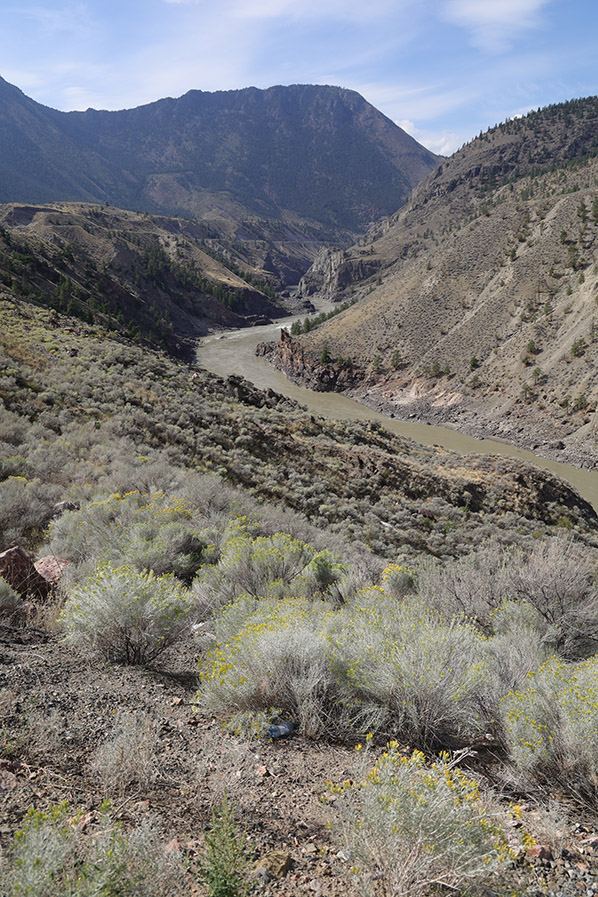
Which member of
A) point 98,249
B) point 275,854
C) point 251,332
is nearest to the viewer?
point 275,854

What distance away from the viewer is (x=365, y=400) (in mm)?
51438

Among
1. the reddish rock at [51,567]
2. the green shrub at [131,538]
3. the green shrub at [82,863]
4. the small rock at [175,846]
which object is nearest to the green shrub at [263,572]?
the green shrub at [131,538]

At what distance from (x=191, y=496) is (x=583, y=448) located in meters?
32.5

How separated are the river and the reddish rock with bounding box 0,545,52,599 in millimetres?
24462

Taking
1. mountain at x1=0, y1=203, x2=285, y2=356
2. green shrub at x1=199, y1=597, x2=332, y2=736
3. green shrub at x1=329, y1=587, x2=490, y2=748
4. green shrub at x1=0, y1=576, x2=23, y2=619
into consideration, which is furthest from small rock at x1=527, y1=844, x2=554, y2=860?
mountain at x1=0, y1=203, x2=285, y2=356

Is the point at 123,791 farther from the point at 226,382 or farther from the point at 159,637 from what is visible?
the point at 226,382

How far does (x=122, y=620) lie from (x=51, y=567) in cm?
246

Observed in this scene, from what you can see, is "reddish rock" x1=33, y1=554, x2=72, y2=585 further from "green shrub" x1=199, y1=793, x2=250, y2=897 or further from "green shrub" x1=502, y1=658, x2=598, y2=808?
"green shrub" x1=502, y1=658, x2=598, y2=808

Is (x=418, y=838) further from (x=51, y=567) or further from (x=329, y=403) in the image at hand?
(x=329, y=403)

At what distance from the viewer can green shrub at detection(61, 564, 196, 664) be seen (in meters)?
4.16

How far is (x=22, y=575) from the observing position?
527cm

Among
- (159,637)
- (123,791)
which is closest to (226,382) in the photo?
(159,637)

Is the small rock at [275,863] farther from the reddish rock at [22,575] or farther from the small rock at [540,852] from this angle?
the reddish rock at [22,575]

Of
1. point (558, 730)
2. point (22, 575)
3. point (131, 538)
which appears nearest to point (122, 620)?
point (22, 575)
